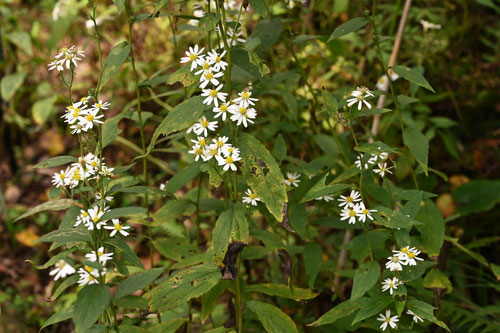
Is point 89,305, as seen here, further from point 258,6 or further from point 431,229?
point 431,229

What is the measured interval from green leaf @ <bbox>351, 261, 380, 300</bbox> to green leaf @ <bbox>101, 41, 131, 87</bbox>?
0.94m

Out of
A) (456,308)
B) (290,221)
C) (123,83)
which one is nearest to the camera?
(290,221)

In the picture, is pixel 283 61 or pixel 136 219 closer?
pixel 136 219

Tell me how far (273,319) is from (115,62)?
3.06 ft

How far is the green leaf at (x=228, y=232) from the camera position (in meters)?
1.47

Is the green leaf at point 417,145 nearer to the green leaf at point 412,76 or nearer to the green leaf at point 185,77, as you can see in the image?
the green leaf at point 412,76

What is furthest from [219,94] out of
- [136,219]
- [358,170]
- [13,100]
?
[13,100]

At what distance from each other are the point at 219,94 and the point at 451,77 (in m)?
2.14

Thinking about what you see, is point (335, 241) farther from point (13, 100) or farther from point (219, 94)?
point (13, 100)

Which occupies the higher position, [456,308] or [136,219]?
[136,219]

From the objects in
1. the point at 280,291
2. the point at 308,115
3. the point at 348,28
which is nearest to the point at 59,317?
the point at 280,291

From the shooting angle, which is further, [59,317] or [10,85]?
[10,85]

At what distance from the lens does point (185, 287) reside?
153 centimetres

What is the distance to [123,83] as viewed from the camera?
4.00m
